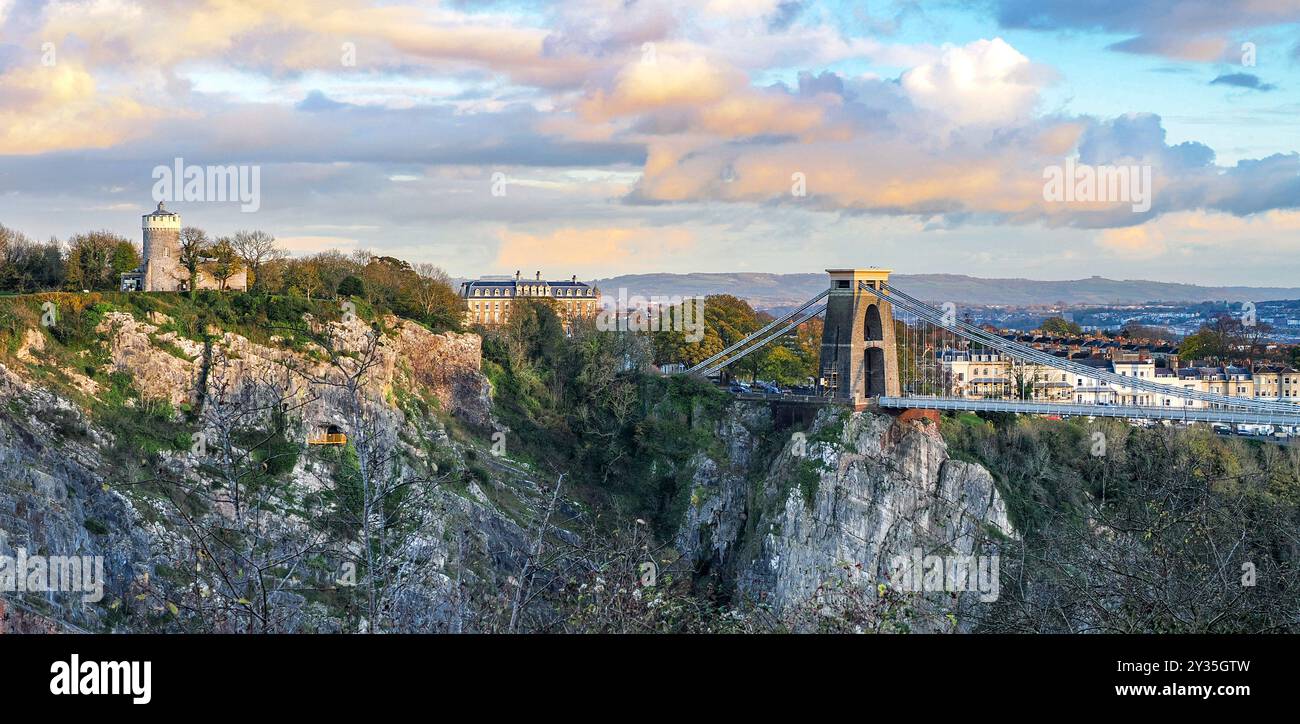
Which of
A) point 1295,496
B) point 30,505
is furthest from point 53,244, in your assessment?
point 1295,496

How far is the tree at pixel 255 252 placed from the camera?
3534 centimetres


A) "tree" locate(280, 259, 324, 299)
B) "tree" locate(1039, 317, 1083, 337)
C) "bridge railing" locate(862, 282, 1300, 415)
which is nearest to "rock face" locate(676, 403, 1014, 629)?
"bridge railing" locate(862, 282, 1300, 415)

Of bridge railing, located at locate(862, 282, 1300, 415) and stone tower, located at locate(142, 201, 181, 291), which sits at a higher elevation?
stone tower, located at locate(142, 201, 181, 291)

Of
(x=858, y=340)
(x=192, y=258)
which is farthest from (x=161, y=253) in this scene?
(x=858, y=340)

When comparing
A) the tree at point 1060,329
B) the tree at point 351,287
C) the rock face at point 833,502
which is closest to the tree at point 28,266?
the tree at point 351,287

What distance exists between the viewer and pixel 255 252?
3684cm

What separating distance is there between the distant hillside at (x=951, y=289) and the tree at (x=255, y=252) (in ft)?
121

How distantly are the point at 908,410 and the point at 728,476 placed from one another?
19.5 feet

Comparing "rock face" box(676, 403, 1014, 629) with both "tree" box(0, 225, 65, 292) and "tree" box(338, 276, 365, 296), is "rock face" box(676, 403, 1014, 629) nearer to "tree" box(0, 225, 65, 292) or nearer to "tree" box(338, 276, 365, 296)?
"tree" box(338, 276, 365, 296)

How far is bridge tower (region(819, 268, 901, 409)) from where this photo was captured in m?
38.2

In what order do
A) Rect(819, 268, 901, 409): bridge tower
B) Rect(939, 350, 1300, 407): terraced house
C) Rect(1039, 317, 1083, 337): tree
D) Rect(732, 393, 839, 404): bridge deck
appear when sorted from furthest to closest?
Rect(1039, 317, 1083, 337): tree → Rect(939, 350, 1300, 407): terraced house → Rect(819, 268, 901, 409): bridge tower → Rect(732, 393, 839, 404): bridge deck

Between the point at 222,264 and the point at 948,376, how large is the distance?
27627 millimetres

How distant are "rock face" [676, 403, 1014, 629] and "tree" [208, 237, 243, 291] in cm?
1422
